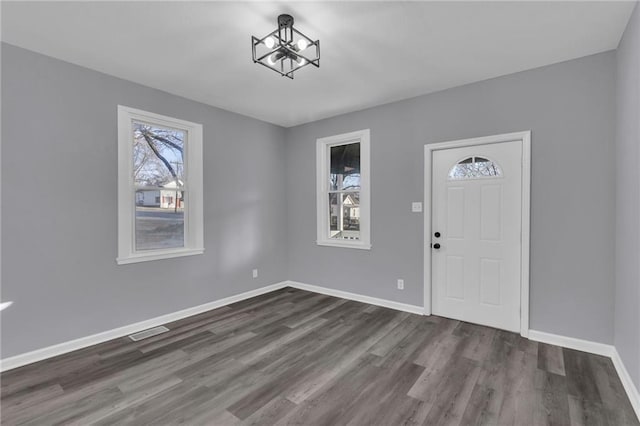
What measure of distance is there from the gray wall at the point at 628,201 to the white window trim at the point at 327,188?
2.46m

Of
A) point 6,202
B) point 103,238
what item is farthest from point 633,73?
point 6,202

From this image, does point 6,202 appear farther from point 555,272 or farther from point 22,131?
point 555,272

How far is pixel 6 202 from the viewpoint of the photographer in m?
2.47

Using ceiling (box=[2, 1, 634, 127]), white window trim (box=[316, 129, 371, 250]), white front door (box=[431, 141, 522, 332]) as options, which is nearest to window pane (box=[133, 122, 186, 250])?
ceiling (box=[2, 1, 634, 127])

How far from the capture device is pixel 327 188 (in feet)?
15.5

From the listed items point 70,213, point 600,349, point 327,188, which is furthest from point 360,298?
point 70,213

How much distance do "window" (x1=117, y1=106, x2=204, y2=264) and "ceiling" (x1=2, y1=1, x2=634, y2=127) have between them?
0.50 meters

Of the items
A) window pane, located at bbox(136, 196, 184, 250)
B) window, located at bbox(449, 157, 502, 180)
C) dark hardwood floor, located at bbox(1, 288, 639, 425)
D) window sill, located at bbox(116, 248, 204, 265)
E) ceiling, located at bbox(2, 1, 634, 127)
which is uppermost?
ceiling, located at bbox(2, 1, 634, 127)

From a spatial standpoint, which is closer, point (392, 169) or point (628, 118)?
point (628, 118)

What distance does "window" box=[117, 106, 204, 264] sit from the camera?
3160 millimetres

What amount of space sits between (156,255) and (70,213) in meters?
0.91

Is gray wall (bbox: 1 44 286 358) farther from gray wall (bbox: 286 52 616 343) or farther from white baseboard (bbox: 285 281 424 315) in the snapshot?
gray wall (bbox: 286 52 616 343)

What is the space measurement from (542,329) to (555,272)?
1.92ft

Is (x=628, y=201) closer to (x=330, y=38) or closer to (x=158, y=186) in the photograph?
(x=330, y=38)
